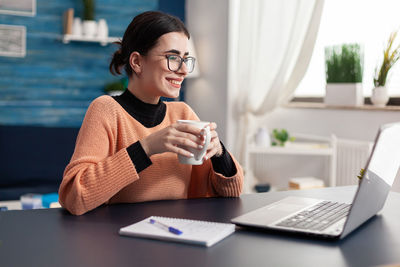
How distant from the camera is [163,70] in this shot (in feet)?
4.66

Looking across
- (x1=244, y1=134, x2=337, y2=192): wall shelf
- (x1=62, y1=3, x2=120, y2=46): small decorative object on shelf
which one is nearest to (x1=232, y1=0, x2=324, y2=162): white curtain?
(x1=244, y1=134, x2=337, y2=192): wall shelf

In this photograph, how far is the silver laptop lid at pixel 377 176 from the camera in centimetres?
90

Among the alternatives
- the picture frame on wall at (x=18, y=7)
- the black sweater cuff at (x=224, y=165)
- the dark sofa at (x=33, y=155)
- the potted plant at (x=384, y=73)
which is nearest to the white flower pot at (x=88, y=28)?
the picture frame on wall at (x=18, y=7)

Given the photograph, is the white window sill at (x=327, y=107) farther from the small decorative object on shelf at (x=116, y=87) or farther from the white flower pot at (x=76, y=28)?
the white flower pot at (x=76, y=28)

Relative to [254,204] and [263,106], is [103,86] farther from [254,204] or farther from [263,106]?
[254,204]

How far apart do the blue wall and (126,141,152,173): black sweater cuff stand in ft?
10.9

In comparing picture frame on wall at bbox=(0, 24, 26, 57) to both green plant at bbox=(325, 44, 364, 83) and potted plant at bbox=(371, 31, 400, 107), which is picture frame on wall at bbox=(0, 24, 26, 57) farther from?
potted plant at bbox=(371, 31, 400, 107)

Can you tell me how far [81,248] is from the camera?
88 centimetres

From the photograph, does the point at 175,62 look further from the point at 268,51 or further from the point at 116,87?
the point at 116,87

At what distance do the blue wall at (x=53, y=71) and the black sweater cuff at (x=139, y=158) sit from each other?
3.32 meters

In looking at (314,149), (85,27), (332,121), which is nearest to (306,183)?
(314,149)

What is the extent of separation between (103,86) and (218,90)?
3.59 feet

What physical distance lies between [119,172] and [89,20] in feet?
10.9

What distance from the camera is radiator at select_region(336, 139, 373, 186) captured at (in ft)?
10.0
